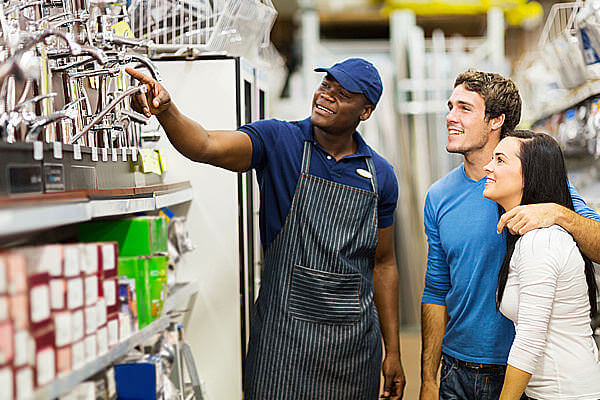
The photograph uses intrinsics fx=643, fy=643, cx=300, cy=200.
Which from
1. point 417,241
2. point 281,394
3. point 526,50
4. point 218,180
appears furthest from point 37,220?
point 526,50

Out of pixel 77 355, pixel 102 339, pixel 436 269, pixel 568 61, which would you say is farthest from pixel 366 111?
pixel 568 61

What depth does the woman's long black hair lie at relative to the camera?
2.00 meters

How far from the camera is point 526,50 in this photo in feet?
22.6

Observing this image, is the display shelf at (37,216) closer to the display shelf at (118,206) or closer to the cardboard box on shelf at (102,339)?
the display shelf at (118,206)

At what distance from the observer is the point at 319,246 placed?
2.25 meters

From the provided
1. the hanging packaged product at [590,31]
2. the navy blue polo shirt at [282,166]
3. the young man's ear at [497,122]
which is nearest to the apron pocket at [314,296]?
the navy blue polo shirt at [282,166]

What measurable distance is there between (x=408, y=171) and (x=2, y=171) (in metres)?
4.92

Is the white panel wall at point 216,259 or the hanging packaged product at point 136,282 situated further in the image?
the white panel wall at point 216,259

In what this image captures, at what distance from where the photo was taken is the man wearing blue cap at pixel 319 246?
7.27ft

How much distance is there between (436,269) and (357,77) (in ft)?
2.55

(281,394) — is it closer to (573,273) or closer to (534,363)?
(534,363)

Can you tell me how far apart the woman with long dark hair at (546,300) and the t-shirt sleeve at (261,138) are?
80 cm

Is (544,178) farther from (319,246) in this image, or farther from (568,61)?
(568,61)

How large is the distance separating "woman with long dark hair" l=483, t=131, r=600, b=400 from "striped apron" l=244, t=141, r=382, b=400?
0.54 meters
